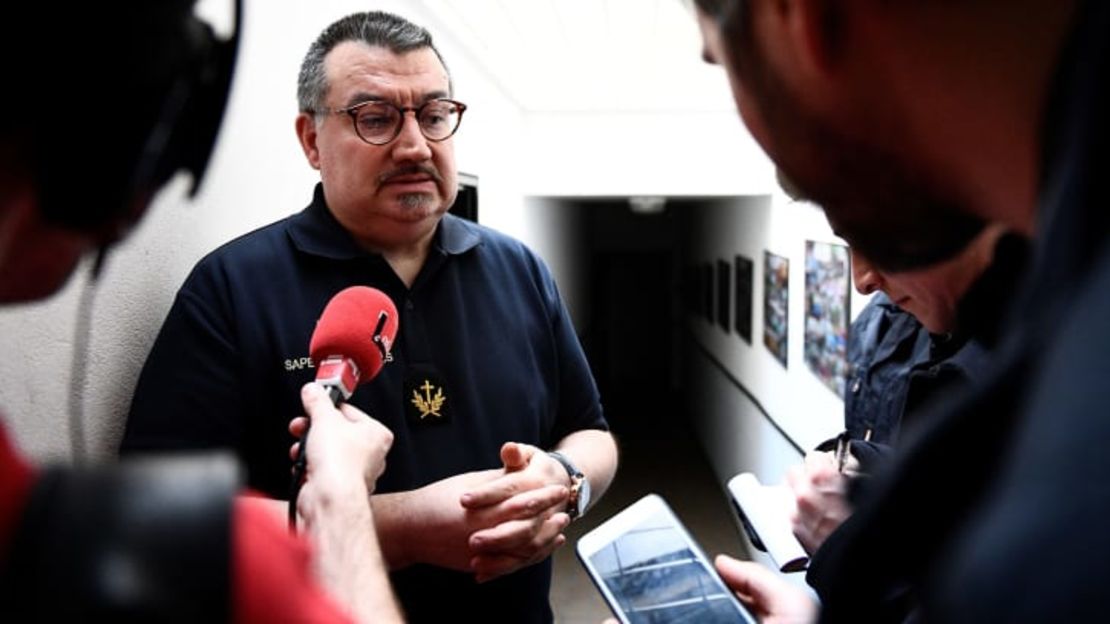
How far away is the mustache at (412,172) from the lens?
147cm

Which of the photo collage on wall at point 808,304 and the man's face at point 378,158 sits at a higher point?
the man's face at point 378,158

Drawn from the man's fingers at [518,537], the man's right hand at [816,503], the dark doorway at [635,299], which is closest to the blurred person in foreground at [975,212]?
the man's fingers at [518,537]

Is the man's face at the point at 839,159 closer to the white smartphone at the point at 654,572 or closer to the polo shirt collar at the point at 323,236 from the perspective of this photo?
the white smartphone at the point at 654,572

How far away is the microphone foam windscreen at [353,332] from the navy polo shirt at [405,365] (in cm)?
23

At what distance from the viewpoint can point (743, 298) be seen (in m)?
5.83

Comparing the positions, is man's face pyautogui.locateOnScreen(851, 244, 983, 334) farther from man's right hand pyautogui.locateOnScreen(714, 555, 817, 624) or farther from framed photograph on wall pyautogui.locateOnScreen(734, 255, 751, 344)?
framed photograph on wall pyautogui.locateOnScreen(734, 255, 751, 344)

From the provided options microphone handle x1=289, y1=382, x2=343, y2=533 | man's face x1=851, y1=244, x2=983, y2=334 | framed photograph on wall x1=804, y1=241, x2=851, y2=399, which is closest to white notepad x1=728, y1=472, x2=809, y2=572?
man's face x1=851, y1=244, x2=983, y2=334

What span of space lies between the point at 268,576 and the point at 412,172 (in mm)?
1159

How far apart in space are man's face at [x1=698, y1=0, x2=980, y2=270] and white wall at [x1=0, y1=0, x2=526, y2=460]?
71 centimetres

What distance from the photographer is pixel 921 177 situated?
0.51m

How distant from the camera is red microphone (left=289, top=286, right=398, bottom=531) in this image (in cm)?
106

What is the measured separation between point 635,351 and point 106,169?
10.9m

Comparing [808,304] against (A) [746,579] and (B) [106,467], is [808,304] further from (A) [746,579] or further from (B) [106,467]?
(B) [106,467]

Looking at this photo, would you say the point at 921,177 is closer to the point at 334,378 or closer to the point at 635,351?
the point at 334,378
